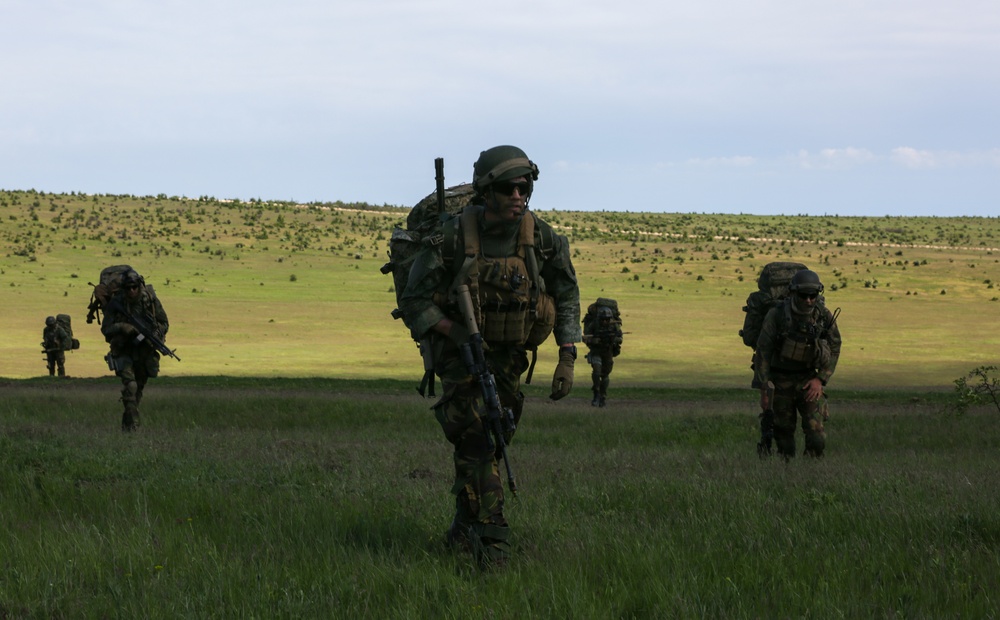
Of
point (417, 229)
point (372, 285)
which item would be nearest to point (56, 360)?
point (417, 229)

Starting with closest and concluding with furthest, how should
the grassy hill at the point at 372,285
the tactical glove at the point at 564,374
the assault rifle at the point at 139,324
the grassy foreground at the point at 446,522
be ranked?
the grassy foreground at the point at 446,522 < the tactical glove at the point at 564,374 < the assault rifle at the point at 139,324 < the grassy hill at the point at 372,285

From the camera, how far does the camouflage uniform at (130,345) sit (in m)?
15.2

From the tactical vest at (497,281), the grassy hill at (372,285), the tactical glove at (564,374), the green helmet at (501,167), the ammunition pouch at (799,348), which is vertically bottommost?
the grassy hill at (372,285)

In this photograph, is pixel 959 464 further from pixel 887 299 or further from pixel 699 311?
pixel 887 299

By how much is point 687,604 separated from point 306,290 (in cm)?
6348

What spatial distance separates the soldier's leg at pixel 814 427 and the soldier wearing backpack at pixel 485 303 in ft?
17.7

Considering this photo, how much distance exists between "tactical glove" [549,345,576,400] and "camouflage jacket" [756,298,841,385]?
16.1 ft

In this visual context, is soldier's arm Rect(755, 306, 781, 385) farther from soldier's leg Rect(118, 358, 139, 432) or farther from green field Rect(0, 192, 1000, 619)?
soldier's leg Rect(118, 358, 139, 432)

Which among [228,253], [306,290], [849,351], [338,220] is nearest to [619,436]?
[849,351]

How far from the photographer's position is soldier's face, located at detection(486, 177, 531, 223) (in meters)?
6.67

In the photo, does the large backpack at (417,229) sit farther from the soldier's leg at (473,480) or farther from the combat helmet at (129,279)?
the combat helmet at (129,279)

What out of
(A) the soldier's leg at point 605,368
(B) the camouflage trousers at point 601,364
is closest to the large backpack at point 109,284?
(B) the camouflage trousers at point 601,364

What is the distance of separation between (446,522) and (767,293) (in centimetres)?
756

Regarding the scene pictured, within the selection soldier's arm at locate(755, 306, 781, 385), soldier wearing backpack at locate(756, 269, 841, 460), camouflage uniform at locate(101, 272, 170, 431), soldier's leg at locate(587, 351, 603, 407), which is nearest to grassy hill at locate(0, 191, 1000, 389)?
soldier's leg at locate(587, 351, 603, 407)
